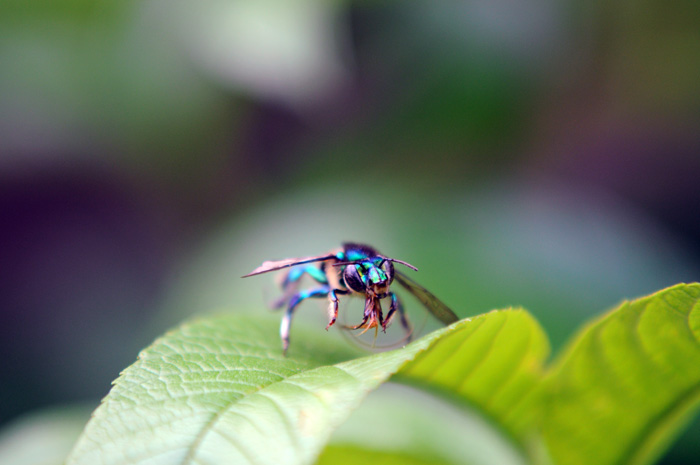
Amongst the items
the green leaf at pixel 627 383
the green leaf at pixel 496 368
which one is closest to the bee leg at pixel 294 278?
the green leaf at pixel 496 368

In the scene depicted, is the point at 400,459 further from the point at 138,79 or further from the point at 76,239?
the point at 76,239

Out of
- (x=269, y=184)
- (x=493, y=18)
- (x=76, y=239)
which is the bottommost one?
(x=76, y=239)

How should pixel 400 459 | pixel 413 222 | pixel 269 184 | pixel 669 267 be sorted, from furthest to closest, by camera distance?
1. pixel 269 184
2. pixel 413 222
3. pixel 669 267
4. pixel 400 459

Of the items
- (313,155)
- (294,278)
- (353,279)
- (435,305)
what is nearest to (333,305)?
(353,279)

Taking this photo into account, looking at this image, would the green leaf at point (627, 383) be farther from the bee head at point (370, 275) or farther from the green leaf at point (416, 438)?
the bee head at point (370, 275)

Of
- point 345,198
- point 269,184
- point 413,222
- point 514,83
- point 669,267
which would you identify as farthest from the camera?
point 269,184

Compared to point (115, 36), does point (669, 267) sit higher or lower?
lower

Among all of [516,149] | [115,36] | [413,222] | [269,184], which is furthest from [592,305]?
[115,36]
